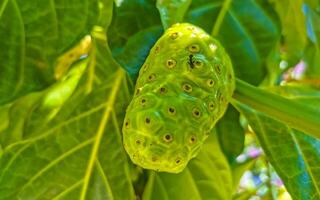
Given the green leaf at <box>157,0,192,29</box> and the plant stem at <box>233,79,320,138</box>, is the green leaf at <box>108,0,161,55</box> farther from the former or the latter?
the plant stem at <box>233,79,320,138</box>

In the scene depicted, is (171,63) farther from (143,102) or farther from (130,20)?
(130,20)

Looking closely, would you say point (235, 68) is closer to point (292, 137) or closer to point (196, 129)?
point (292, 137)

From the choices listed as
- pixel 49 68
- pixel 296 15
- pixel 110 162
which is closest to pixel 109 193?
pixel 110 162

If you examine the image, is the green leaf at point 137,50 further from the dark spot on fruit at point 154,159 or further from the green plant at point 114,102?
the dark spot on fruit at point 154,159

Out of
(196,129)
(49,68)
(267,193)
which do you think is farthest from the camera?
(267,193)

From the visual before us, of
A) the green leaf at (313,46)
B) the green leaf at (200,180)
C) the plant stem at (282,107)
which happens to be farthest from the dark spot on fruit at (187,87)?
the green leaf at (313,46)

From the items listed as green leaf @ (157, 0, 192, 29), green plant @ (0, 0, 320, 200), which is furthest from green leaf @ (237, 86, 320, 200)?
green leaf @ (157, 0, 192, 29)
